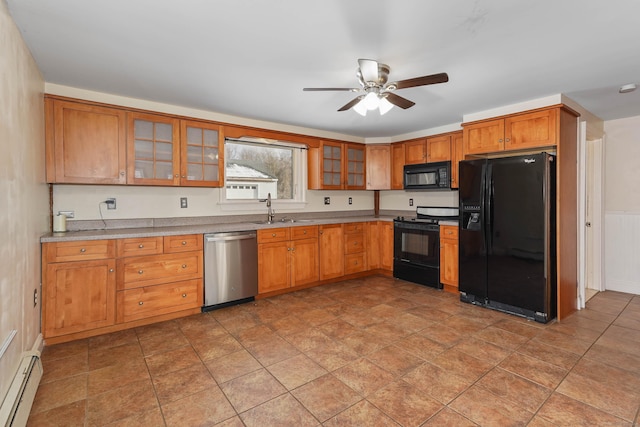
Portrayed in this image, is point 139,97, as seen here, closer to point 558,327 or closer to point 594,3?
point 594,3

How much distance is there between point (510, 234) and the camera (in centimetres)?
330

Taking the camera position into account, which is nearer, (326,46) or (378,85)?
(326,46)

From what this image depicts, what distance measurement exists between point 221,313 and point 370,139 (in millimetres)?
3619

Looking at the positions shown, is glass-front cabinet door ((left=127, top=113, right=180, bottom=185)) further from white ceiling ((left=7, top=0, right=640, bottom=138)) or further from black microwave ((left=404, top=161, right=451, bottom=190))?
black microwave ((left=404, top=161, right=451, bottom=190))

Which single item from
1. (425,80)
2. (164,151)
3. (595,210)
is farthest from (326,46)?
(595,210)

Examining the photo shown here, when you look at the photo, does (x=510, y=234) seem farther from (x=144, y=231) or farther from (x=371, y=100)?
(x=144, y=231)

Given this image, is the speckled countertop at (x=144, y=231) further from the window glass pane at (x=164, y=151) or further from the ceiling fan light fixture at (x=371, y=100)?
the ceiling fan light fixture at (x=371, y=100)

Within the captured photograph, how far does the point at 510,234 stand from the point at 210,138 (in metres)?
3.55

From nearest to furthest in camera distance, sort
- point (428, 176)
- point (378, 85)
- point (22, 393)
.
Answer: point (22, 393)
point (378, 85)
point (428, 176)

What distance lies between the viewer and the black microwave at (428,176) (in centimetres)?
441

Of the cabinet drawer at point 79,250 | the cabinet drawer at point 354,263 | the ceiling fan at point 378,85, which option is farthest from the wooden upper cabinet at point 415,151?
the cabinet drawer at point 79,250

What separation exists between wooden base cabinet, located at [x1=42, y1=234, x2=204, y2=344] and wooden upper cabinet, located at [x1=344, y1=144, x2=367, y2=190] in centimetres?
266

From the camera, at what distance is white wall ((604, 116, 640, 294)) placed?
4.04 m

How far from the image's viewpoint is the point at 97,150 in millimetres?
3066
